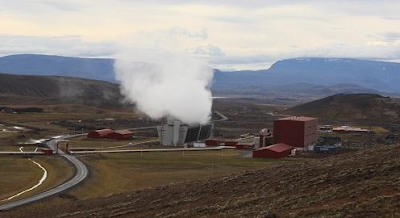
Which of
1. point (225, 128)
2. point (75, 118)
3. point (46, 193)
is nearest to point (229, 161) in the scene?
point (46, 193)

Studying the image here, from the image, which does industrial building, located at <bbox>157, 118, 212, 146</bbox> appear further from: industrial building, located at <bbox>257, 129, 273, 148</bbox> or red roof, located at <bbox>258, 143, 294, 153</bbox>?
red roof, located at <bbox>258, 143, 294, 153</bbox>

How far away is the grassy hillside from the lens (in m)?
31.0

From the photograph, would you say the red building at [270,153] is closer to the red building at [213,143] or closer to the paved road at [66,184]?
the red building at [213,143]

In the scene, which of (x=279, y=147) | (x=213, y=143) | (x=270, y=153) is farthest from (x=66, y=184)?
(x=213, y=143)

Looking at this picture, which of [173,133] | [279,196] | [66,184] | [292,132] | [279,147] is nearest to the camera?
[279,196]

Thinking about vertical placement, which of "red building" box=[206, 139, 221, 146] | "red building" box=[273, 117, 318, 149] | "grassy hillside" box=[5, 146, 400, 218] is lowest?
"red building" box=[206, 139, 221, 146]

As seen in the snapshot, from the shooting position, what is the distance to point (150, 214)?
4038 centimetres

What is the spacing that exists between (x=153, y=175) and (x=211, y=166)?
1286 cm

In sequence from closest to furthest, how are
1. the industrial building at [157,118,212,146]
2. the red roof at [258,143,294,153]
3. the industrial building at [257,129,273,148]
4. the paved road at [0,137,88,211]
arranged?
the paved road at [0,137,88,211], the red roof at [258,143,294,153], the industrial building at [257,129,273,148], the industrial building at [157,118,212,146]

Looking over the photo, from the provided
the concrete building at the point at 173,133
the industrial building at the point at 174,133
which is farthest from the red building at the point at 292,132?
the concrete building at the point at 173,133

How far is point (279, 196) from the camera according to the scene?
127ft

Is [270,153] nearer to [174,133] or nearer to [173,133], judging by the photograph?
[174,133]

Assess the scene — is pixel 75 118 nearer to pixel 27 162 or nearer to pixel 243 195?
pixel 27 162

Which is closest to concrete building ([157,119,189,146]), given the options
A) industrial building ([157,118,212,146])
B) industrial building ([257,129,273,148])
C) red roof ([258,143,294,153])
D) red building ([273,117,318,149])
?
industrial building ([157,118,212,146])
